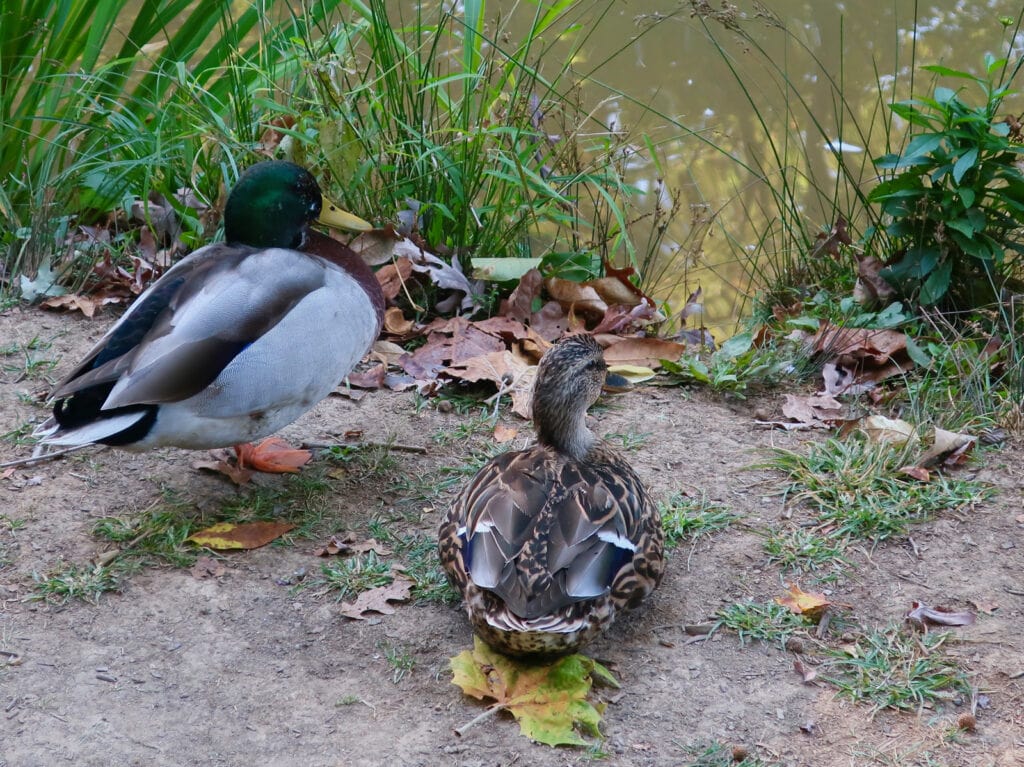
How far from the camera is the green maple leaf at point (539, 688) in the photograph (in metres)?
2.69

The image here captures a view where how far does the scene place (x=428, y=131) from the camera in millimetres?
5074

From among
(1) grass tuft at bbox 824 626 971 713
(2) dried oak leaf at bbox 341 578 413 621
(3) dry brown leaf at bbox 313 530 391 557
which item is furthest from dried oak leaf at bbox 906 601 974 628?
(3) dry brown leaf at bbox 313 530 391 557

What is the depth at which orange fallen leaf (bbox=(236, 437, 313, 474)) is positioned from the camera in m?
3.89

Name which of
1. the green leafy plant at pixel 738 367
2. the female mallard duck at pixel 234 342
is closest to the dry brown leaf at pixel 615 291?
the green leafy plant at pixel 738 367

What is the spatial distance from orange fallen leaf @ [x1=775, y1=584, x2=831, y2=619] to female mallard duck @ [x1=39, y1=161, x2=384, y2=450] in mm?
1566

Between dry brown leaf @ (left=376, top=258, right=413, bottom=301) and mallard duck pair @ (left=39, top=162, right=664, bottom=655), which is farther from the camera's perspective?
dry brown leaf @ (left=376, top=258, right=413, bottom=301)

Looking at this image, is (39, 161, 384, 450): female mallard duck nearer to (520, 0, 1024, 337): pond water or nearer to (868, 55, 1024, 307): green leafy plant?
(868, 55, 1024, 307): green leafy plant

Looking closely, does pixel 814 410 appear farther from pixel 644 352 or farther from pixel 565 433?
pixel 565 433

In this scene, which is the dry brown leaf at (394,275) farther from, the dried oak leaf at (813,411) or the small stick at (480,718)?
the small stick at (480,718)

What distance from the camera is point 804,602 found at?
3160 mm

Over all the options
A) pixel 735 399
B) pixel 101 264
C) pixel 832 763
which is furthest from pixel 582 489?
pixel 101 264

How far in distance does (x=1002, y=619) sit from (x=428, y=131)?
125 inches

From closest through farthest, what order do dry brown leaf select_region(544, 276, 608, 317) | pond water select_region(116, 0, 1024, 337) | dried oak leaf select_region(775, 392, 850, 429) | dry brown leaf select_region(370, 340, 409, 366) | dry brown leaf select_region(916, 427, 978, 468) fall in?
dry brown leaf select_region(916, 427, 978, 468) → dried oak leaf select_region(775, 392, 850, 429) → dry brown leaf select_region(370, 340, 409, 366) → dry brown leaf select_region(544, 276, 608, 317) → pond water select_region(116, 0, 1024, 337)

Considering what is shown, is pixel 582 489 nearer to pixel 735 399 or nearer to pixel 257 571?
pixel 257 571
